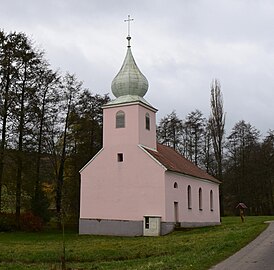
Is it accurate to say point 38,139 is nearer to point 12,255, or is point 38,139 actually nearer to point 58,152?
point 58,152

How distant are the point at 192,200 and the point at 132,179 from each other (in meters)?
6.62

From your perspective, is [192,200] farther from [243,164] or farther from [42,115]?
[243,164]

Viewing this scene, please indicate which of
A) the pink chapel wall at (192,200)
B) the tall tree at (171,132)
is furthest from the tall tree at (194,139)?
the pink chapel wall at (192,200)

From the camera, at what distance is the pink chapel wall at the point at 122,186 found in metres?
31.7

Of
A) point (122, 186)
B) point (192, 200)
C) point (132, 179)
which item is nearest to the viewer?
point (132, 179)

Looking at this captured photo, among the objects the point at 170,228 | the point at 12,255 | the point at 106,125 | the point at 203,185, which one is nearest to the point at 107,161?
the point at 106,125

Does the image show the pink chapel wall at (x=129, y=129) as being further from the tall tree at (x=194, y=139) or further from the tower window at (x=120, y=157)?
the tall tree at (x=194, y=139)

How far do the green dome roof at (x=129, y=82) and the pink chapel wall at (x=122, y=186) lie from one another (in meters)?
4.75

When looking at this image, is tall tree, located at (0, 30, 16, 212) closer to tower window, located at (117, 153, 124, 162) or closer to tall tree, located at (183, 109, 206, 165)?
tower window, located at (117, 153, 124, 162)

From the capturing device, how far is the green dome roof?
35250mm

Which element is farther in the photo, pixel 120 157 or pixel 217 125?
pixel 217 125

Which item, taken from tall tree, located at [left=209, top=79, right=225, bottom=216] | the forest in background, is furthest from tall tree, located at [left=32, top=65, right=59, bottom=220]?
tall tree, located at [left=209, top=79, right=225, bottom=216]

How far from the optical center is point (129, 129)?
33969 mm

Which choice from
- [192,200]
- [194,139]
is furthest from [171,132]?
[192,200]
